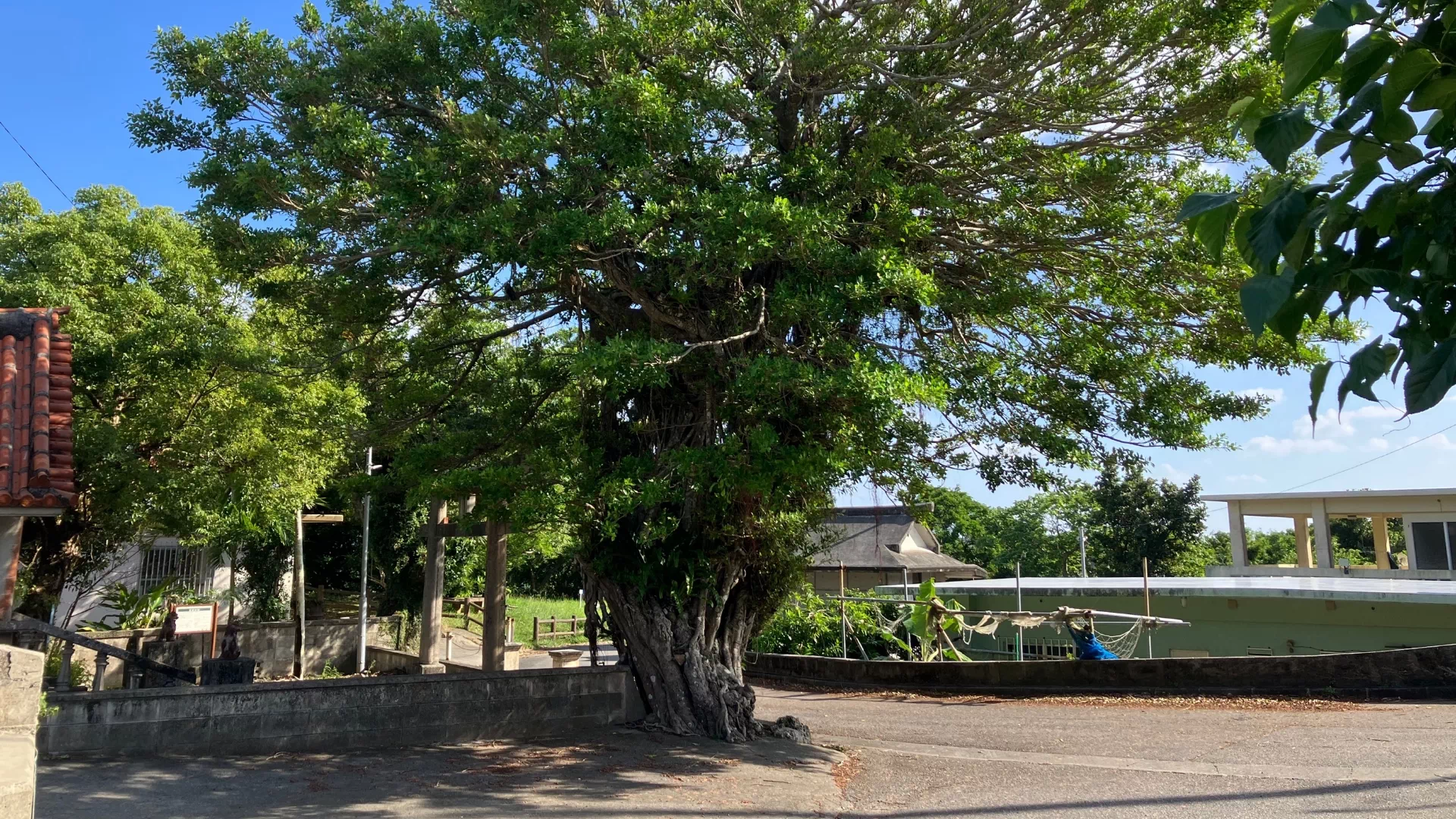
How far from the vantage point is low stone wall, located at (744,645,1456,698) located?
13.4m

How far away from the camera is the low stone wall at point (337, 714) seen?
914cm

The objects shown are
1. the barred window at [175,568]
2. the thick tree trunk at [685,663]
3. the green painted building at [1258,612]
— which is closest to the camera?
the thick tree trunk at [685,663]

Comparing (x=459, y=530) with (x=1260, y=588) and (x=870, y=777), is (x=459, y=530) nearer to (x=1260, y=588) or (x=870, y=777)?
(x=870, y=777)

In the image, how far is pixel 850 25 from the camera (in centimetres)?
977

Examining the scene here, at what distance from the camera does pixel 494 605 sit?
46.1 ft

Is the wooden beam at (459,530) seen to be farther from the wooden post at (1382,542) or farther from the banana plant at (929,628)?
the wooden post at (1382,542)

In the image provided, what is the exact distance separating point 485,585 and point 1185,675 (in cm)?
1087

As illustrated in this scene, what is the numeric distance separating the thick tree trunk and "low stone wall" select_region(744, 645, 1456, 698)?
677 centimetres

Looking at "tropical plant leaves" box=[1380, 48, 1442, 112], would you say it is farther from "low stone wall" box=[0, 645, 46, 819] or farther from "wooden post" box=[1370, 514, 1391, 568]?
"wooden post" box=[1370, 514, 1391, 568]

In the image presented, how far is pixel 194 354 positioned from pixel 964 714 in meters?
12.7

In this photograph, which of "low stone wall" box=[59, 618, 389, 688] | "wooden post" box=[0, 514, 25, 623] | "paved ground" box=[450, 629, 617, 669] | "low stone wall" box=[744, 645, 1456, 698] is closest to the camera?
"wooden post" box=[0, 514, 25, 623]

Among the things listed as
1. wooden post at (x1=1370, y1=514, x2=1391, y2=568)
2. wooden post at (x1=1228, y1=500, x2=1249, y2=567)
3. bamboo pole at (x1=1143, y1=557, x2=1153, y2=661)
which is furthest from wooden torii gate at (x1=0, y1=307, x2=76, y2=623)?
wooden post at (x1=1370, y1=514, x2=1391, y2=568)

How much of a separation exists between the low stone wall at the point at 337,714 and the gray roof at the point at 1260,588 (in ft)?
43.0

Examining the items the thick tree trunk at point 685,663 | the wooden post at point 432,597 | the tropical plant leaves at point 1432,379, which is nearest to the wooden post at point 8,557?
the thick tree trunk at point 685,663
